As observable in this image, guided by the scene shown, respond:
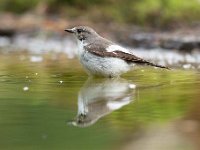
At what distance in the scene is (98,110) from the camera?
254 inches

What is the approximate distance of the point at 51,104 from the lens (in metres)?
6.88

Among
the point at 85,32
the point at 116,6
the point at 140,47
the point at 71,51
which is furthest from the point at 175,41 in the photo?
the point at 85,32

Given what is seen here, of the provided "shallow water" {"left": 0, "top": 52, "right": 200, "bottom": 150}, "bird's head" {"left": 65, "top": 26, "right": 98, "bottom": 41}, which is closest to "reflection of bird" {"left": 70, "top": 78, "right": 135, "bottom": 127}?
"shallow water" {"left": 0, "top": 52, "right": 200, "bottom": 150}

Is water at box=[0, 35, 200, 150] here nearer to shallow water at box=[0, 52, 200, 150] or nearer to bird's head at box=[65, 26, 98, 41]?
shallow water at box=[0, 52, 200, 150]

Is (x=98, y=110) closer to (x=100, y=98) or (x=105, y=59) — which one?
(x=100, y=98)

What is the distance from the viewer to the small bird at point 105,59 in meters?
9.18

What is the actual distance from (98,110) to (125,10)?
10.9 m

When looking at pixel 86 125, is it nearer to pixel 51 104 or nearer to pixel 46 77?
pixel 51 104

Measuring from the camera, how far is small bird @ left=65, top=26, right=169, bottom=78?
9180 mm

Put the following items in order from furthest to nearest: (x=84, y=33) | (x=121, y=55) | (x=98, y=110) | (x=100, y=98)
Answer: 1. (x=84, y=33)
2. (x=121, y=55)
3. (x=100, y=98)
4. (x=98, y=110)

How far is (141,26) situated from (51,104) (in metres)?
9.86

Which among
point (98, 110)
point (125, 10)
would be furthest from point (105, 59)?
point (125, 10)

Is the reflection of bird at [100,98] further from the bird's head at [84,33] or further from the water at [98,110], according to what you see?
the bird's head at [84,33]

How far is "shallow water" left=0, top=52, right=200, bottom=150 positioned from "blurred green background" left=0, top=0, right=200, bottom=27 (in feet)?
20.9
